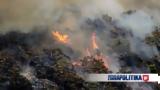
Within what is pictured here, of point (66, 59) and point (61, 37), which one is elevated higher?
point (61, 37)

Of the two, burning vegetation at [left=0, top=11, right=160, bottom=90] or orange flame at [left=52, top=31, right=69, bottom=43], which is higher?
orange flame at [left=52, top=31, right=69, bottom=43]

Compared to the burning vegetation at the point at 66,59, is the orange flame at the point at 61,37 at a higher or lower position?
higher

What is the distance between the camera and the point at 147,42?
13.2 meters

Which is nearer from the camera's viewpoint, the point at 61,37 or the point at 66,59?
the point at 66,59

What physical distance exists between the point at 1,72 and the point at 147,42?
6889mm

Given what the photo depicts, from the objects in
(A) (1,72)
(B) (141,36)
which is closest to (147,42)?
(B) (141,36)

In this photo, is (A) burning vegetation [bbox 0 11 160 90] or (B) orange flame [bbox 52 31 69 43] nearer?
(A) burning vegetation [bbox 0 11 160 90]

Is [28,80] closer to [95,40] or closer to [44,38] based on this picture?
[44,38]

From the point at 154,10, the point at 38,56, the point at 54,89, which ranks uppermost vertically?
the point at 154,10

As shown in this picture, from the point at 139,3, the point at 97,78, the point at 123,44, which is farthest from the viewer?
the point at 139,3

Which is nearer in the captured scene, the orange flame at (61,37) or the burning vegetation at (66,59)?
the burning vegetation at (66,59)

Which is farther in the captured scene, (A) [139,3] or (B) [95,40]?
(A) [139,3]

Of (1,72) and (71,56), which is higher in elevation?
(71,56)

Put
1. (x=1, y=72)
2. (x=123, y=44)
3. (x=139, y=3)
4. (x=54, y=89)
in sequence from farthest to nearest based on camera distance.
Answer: (x=139, y=3), (x=123, y=44), (x=54, y=89), (x=1, y=72)
